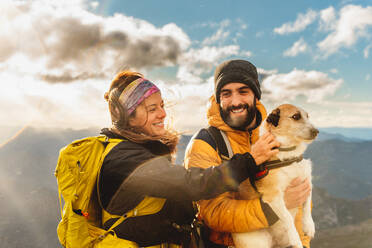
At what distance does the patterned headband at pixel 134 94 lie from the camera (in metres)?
3.65

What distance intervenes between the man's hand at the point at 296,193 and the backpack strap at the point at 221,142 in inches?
47.7

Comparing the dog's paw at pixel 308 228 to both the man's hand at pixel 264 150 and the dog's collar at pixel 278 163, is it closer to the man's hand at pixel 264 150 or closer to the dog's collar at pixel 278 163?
the dog's collar at pixel 278 163

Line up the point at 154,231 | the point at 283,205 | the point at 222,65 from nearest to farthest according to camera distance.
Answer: the point at 154,231
the point at 283,205
the point at 222,65

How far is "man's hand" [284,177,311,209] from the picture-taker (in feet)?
14.0

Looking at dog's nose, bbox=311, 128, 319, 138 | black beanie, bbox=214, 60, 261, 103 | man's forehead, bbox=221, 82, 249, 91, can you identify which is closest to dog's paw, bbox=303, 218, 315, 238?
dog's nose, bbox=311, 128, 319, 138

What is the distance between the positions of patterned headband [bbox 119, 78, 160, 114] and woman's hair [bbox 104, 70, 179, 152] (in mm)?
60

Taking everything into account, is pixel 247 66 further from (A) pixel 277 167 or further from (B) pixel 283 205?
(B) pixel 283 205

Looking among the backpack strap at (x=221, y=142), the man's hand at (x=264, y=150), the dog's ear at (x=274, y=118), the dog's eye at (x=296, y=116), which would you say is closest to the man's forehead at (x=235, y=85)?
the dog's ear at (x=274, y=118)

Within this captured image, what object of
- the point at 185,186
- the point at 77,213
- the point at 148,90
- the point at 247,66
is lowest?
the point at 77,213

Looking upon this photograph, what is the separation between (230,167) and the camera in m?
3.14

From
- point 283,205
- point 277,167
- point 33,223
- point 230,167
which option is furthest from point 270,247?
point 33,223

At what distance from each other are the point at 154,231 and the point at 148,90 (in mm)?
2009

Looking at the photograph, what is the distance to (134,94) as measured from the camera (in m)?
3.66

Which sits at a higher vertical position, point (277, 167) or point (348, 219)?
Answer: point (277, 167)
